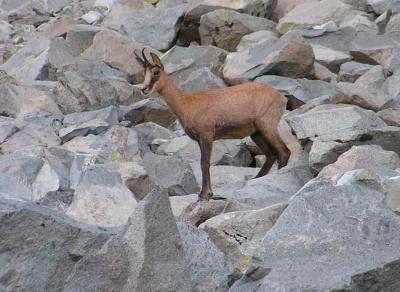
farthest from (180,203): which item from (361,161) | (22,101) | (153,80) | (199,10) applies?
(199,10)

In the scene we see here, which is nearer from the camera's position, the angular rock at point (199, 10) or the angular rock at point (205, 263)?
the angular rock at point (205, 263)

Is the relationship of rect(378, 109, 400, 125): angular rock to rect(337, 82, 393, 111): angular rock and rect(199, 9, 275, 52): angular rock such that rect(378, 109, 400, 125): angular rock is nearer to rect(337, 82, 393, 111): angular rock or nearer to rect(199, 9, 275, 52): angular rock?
rect(337, 82, 393, 111): angular rock

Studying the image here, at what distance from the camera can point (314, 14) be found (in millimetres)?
19375

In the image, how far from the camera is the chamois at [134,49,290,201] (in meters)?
10.5

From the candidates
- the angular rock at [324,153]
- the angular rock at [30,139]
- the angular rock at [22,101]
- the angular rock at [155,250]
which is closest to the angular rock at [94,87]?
the angular rock at [22,101]

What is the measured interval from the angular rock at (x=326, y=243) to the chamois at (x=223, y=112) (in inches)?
152

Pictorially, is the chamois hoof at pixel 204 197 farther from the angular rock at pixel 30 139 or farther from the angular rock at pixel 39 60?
the angular rock at pixel 39 60

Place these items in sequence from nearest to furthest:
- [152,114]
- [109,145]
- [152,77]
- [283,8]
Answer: [152,77] < [109,145] < [152,114] < [283,8]

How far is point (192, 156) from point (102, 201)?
421cm

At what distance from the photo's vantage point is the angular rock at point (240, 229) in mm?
7082

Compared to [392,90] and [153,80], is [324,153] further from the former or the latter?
[392,90]

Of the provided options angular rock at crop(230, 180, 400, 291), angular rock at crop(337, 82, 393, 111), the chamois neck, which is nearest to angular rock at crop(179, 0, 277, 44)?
angular rock at crop(337, 82, 393, 111)

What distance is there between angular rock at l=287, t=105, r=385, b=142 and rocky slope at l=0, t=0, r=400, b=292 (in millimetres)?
22

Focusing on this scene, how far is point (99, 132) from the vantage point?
43.1 feet
